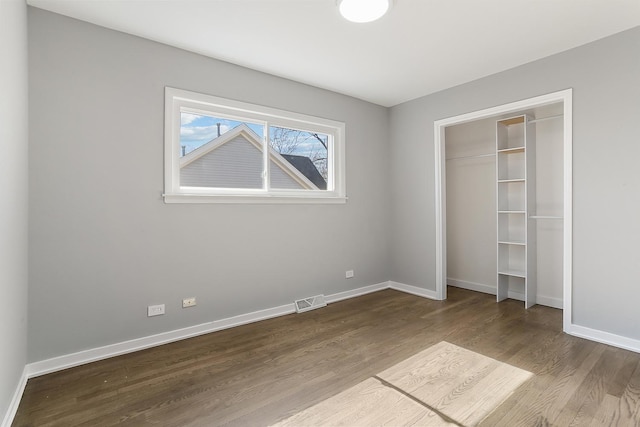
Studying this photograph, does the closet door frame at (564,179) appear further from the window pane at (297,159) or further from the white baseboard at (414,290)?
the window pane at (297,159)

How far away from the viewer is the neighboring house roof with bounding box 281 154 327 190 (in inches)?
147

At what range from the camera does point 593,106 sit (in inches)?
108

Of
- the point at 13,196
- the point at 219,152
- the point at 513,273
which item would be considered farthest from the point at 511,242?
the point at 13,196

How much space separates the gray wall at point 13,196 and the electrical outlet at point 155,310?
30.8 inches

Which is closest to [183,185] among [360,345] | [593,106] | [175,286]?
[175,286]

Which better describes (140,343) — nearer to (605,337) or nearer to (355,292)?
(355,292)

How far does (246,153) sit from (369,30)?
1698 mm

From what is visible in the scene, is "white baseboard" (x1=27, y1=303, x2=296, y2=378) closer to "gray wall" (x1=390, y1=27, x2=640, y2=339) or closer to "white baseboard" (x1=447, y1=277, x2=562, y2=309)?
"white baseboard" (x1=447, y1=277, x2=562, y2=309)

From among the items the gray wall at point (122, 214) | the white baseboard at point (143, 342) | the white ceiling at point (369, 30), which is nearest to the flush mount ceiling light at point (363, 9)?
the white ceiling at point (369, 30)

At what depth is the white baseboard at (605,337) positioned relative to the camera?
8.36 feet

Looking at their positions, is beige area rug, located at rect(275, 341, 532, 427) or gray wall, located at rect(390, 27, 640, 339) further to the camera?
gray wall, located at rect(390, 27, 640, 339)

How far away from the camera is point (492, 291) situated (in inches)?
167

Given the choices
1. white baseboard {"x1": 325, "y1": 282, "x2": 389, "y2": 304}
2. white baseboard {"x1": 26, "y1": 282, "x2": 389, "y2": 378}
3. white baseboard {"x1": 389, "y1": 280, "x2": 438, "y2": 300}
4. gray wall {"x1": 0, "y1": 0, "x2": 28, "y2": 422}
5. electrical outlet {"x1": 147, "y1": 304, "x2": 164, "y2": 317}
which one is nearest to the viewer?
gray wall {"x1": 0, "y1": 0, "x2": 28, "y2": 422}

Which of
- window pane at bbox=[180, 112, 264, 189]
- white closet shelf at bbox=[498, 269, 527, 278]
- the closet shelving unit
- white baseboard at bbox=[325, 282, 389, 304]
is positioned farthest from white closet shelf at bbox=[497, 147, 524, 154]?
window pane at bbox=[180, 112, 264, 189]
